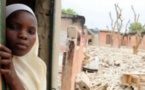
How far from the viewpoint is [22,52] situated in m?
0.87

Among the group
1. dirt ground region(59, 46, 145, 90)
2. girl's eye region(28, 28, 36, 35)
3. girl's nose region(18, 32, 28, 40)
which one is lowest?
dirt ground region(59, 46, 145, 90)

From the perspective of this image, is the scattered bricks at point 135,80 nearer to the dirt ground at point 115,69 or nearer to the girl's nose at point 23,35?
the dirt ground at point 115,69

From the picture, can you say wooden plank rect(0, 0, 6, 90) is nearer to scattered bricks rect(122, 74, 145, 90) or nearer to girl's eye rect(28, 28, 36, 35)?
girl's eye rect(28, 28, 36, 35)

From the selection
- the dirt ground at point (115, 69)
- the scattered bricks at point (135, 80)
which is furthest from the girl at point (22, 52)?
the dirt ground at point (115, 69)

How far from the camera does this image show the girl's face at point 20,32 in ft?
2.74

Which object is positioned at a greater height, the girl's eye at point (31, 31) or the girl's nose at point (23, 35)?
the girl's eye at point (31, 31)

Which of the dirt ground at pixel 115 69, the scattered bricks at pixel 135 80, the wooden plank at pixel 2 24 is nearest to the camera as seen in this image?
the wooden plank at pixel 2 24

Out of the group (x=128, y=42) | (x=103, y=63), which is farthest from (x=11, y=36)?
(x=128, y=42)

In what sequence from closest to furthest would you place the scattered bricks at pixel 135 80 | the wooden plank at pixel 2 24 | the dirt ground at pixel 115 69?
the wooden plank at pixel 2 24 < the scattered bricks at pixel 135 80 < the dirt ground at pixel 115 69

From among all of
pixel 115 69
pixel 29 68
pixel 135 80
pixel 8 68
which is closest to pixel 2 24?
pixel 8 68

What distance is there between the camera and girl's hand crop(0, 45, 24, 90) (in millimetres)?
709

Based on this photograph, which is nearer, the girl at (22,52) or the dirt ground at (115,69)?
the girl at (22,52)

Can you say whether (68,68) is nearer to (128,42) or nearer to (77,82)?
(77,82)

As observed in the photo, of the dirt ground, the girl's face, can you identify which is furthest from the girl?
the dirt ground
